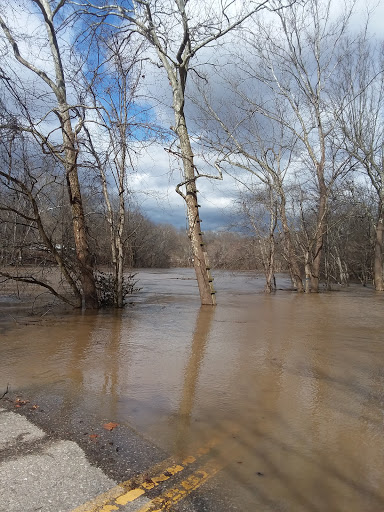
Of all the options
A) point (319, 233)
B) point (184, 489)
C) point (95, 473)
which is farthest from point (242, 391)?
point (319, 233)

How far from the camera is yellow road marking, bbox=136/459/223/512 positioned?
2328 mm

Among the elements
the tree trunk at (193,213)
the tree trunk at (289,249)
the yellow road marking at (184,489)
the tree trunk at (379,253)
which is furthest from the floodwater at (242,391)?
the tree trunk at (379,253)

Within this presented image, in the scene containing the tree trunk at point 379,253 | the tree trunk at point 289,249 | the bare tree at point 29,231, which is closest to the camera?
the bare tree at point 29,231

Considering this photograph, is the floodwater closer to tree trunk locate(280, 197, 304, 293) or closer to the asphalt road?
the asphalt road

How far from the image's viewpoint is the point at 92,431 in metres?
3.29

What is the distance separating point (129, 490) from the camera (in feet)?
8.13

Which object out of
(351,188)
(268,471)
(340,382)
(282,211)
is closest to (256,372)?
(340,382)

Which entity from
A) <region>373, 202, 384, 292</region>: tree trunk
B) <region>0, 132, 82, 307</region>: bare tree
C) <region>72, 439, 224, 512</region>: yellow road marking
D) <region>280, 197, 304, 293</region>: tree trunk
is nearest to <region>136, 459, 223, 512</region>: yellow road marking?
<region>72, 439, 224, 512</region>: yellow road marking

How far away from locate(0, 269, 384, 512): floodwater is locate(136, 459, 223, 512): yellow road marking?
0.06m

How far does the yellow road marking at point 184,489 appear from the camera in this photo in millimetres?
2328

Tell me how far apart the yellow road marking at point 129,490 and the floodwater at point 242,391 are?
0.66ft

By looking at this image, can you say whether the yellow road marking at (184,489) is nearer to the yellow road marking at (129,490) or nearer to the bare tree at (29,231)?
the yellow road marking at (129,490)

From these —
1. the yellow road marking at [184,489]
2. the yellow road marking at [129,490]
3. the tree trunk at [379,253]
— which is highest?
the tree trunk at [379,253]

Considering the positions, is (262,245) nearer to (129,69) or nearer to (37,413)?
(129,69)
